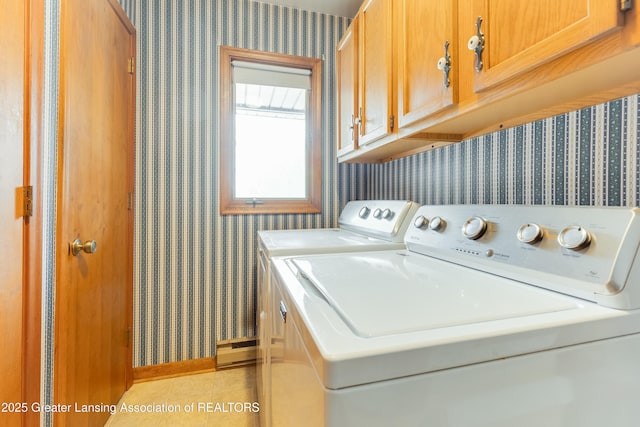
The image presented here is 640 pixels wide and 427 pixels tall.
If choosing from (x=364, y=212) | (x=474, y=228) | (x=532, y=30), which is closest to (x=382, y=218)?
(x=364, y=212)

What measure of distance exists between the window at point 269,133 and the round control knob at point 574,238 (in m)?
1.62

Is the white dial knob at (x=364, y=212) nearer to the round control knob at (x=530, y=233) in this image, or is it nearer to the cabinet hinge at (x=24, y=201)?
the round control knob at (x=530, y=233)

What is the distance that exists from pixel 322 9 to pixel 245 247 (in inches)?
71.0

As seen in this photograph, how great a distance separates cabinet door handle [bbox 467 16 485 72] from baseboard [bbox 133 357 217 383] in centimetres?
216

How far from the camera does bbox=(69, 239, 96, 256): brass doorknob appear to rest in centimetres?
117

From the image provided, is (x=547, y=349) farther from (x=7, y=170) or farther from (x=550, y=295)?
(x=7, y=170)

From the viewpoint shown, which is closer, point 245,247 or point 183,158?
point 183,158

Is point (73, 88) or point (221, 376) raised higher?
point (73, 88)

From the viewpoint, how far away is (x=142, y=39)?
6.02 ft

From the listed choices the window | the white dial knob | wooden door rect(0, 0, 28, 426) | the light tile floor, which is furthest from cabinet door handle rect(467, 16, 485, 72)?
the light tile floor

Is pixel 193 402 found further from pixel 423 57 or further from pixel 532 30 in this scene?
pixel 532 30

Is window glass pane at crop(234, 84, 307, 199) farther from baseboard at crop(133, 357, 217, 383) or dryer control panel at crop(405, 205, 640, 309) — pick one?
dryer control panel at crop(405, 205, 640, 309)

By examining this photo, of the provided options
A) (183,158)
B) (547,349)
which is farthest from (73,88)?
(547,349)

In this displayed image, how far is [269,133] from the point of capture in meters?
2.15
